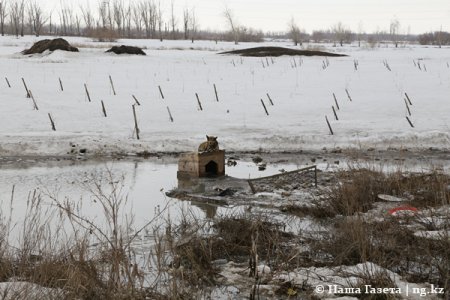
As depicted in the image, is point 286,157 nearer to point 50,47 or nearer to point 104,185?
point 104,185

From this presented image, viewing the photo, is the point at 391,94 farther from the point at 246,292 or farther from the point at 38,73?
the point at 246,292

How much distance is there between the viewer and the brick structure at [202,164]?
38.1ft

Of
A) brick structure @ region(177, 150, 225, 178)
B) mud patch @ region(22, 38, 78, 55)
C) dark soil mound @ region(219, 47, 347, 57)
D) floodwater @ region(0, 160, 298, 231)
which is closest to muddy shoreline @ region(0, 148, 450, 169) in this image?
floodwater @ region(0, 160, 298, 231)

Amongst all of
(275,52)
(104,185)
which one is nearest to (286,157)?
(104,185)

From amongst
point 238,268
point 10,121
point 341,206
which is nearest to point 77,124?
point 10,121

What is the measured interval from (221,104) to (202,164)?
12476mm

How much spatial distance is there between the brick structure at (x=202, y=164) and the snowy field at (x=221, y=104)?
5087 mm

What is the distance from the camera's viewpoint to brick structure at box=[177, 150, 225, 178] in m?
11.6

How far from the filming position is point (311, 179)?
11.3m

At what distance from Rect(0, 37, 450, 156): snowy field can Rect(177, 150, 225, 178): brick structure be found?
509 centimetres

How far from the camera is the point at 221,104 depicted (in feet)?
78.3

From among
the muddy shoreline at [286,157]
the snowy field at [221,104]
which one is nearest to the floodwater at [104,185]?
the muddy shoreline at [286,157]

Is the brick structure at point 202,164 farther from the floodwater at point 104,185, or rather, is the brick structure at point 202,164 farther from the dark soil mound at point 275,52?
the dark soil mound at point 275,52

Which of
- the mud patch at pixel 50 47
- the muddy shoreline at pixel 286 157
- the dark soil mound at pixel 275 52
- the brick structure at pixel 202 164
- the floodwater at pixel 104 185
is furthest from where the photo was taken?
the dark soil mound at pixel 275 52
